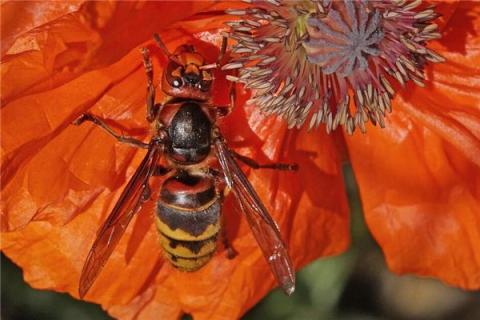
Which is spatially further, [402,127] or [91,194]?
[402,127]

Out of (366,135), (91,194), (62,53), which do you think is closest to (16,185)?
(91,194)

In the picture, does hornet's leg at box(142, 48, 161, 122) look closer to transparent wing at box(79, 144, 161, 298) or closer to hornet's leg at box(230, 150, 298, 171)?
transparent wing at box(79, 144, 161, 298)

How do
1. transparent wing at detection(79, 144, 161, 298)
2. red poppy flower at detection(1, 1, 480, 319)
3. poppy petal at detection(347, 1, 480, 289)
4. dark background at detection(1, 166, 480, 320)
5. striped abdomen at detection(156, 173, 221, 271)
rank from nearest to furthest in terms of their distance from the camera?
1. red poppy flower at detection(1, 1, 480, 319)
2. transparent wing at detection(79, 144, 161, 298)
3. striped abdomen at detection(156, 173, 221, 271)
4. poppy petal at detection(347, 1, 480, 289)
5. dark background at detection(1, 166, 480, 320)

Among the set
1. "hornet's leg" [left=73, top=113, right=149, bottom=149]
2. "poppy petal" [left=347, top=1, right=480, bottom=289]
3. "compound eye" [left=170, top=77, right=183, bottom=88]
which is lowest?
"poppy petal" [left=347, top=1, right=480, bottom=289]

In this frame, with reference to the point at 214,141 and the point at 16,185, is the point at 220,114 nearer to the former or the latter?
the point at 214,141

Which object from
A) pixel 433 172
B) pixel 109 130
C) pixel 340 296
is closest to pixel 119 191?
pixel 109 130

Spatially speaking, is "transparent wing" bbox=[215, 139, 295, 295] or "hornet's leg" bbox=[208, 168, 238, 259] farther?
"hornet's leg" bbox=[208, 168, 238, 259]

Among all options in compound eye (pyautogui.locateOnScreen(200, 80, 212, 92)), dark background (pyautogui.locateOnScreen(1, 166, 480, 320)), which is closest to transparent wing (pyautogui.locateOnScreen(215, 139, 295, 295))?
compound eye (pyautogui.locateOnScreen(200, 80, 212, 92))

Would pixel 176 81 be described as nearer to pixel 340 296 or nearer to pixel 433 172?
pixel 433 172
